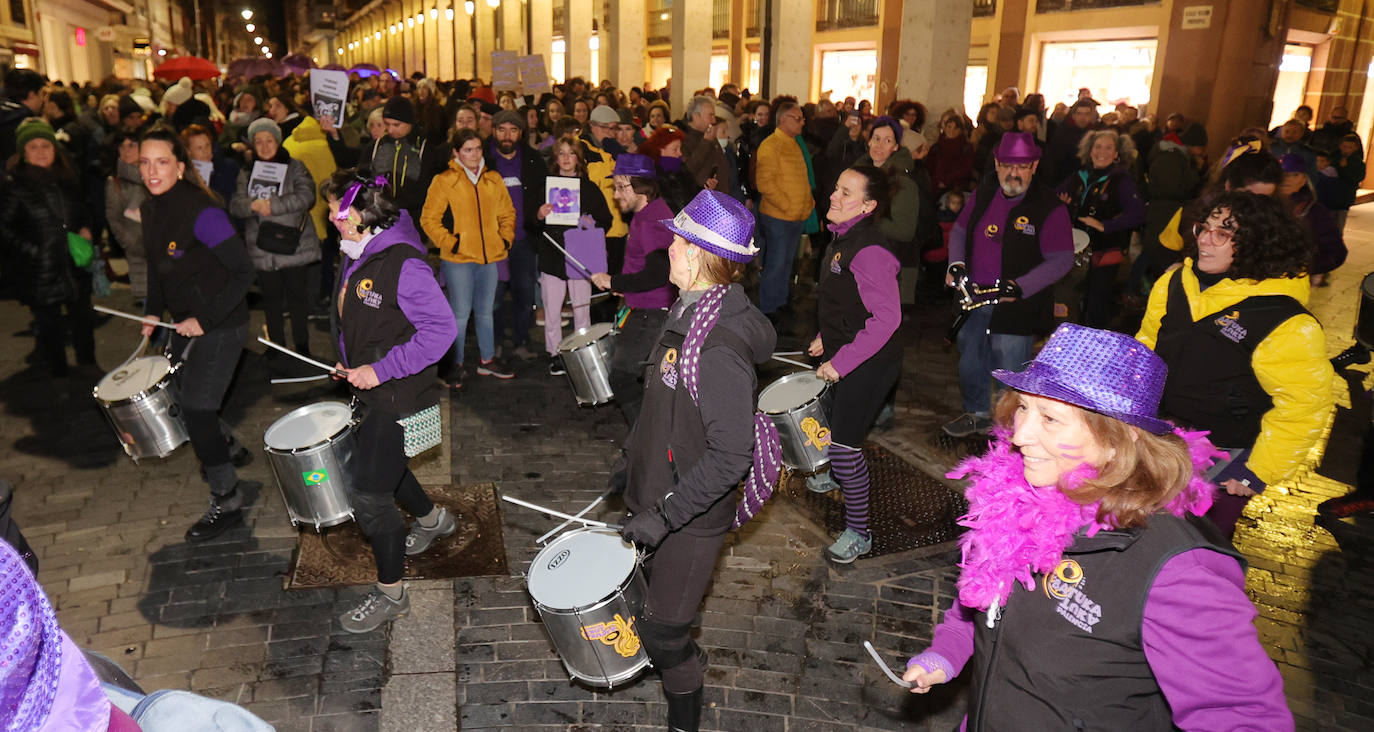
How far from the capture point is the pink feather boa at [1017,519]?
213 cm

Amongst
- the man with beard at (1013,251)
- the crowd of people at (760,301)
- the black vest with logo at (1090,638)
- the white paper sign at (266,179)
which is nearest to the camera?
the black vest with logo at (1090,638)

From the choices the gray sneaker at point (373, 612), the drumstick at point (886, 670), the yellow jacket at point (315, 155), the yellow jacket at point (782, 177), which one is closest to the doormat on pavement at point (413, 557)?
the gray sneaker at point (373, 612)

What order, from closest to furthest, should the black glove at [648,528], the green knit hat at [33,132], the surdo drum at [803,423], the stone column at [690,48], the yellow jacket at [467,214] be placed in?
the black glove at [648,528] → the surdo drum at [803,423] → the yellow jacket at [467,214] → the green knit hat at [33,132] → the stone column at [690,48]

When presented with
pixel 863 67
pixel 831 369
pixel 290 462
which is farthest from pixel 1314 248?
pixel 863 67

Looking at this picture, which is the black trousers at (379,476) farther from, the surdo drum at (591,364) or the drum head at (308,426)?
the surdo drum at (591,364)

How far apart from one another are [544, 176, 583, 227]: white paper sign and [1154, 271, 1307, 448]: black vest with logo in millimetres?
5202

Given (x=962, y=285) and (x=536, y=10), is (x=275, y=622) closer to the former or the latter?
(x=962, y=285)

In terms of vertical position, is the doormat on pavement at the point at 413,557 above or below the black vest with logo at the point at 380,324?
below

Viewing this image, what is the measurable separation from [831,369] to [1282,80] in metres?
22.2

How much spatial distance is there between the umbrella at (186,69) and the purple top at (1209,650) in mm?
26675

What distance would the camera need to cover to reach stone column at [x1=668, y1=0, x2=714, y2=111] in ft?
71.3

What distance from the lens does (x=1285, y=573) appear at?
5.53 m

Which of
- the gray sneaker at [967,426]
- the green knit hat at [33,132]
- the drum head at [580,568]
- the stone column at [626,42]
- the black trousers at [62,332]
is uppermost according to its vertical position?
the stone column at [626,42]

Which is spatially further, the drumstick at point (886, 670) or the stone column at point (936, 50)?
the stone column at point (936, 50)
